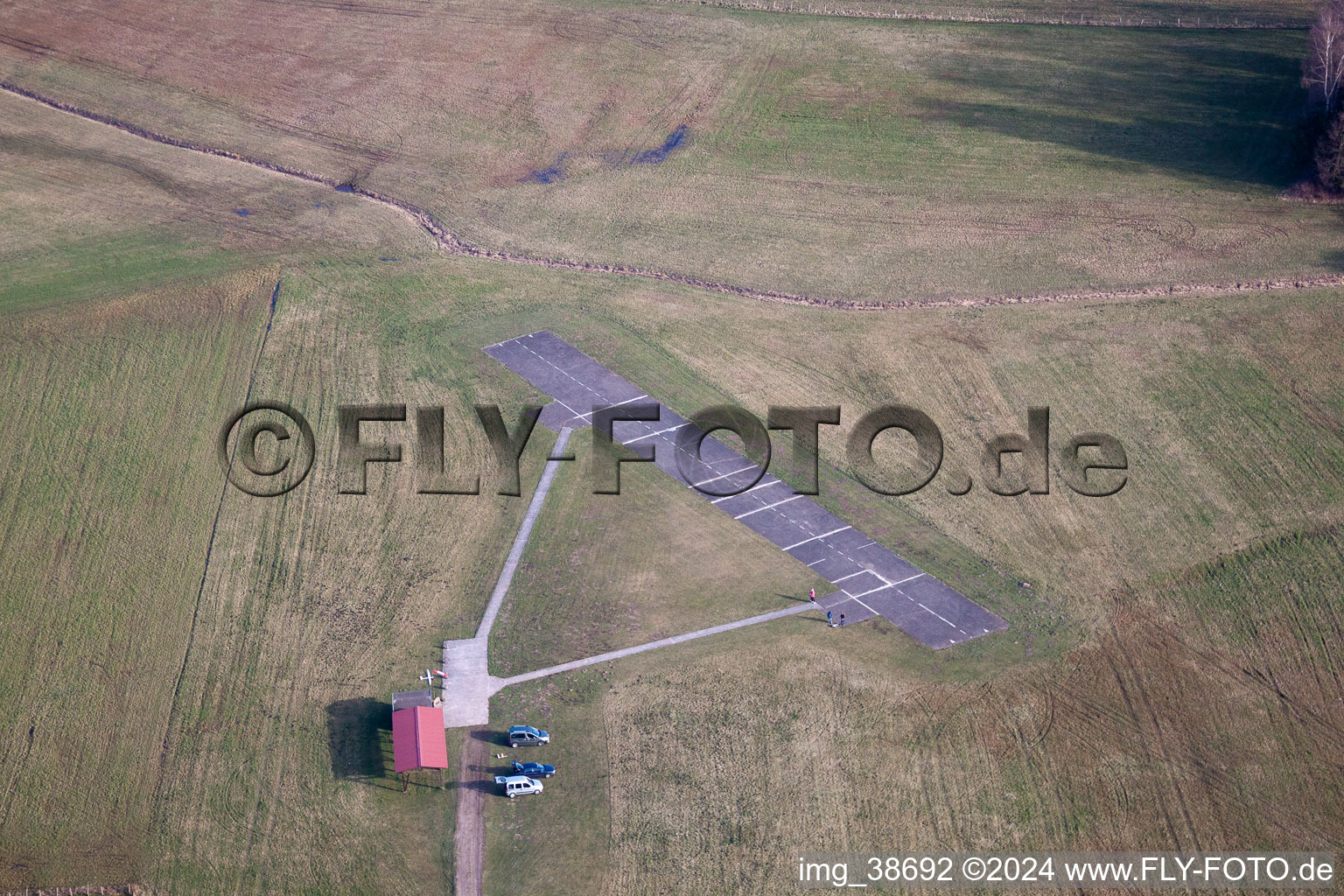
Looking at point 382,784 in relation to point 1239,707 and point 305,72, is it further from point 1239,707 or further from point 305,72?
point 305,72

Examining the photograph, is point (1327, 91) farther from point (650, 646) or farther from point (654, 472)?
point (650, 646)

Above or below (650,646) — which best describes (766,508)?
above

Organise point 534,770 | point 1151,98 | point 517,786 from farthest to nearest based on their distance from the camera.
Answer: point 1151,98 → point 534,770 → point 517,786

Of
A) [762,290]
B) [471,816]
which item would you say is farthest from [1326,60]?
[471,816]

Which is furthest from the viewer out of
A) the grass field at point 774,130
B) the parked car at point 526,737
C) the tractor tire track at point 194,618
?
the grass field at point 774,130

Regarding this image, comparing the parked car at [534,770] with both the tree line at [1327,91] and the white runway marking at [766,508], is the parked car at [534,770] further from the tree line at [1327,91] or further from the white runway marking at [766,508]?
the tree line at [1327,91]

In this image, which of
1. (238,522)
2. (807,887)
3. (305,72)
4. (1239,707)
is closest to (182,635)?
(238,522)

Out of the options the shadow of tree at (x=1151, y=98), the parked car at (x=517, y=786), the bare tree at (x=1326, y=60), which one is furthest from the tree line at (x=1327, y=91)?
the parked car at (x=517, y=786)
